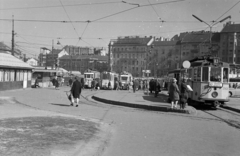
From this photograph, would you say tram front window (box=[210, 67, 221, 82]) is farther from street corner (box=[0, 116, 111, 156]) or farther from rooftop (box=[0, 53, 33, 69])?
rooftop (box=[0, 53, 33, 69])

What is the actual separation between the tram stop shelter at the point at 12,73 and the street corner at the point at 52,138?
20.9 m

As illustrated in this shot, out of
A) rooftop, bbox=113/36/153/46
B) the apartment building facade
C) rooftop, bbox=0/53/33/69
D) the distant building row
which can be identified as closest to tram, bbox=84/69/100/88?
rooftop, bbox=0/53/33/69

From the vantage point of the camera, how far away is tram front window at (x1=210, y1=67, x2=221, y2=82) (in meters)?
17.5

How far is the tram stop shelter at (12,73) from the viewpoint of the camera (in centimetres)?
2881

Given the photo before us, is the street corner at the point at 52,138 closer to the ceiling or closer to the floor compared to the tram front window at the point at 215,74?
closer to the floor

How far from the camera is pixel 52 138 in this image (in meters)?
7.16

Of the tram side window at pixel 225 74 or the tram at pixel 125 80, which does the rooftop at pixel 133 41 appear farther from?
the tram side window at pixel 225 74

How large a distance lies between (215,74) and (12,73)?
22.5m

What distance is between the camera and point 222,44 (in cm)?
8369

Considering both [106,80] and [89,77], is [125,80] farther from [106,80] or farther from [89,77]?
[89,77]

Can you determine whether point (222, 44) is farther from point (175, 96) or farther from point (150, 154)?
point (150, 154)

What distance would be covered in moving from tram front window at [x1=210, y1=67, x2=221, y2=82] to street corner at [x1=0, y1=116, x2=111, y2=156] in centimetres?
1011

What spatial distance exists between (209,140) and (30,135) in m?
5.06

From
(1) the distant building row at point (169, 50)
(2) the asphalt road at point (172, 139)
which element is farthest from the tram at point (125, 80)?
(2) the asphalt road at point (172, 139)
